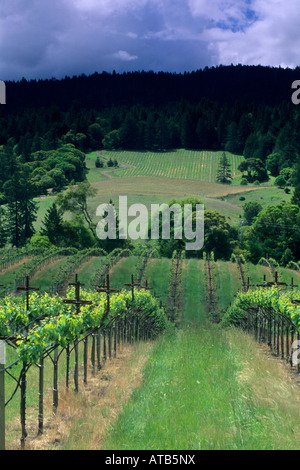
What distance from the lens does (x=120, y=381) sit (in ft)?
53.0

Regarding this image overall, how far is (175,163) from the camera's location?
172 meters

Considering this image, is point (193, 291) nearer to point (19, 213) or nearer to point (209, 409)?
point (209, 409)

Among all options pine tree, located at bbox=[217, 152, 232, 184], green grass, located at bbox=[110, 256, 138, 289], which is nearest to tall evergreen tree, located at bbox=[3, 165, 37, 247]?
green grass, located at bbox=[110, 256, 138, 289]

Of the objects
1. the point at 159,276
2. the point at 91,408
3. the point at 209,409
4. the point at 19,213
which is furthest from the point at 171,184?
the point at 209,409

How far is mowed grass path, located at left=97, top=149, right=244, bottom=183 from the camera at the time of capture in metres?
158

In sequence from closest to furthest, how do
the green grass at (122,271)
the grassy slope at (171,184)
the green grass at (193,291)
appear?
the green grass at (193,291), the green grass at (122,271), the grassy slope at (171,184)

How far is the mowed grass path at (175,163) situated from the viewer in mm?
158125

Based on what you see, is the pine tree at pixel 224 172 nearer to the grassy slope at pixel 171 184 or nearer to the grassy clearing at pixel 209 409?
the grassy slope at pixel 171 184

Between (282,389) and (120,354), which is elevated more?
(282,389)

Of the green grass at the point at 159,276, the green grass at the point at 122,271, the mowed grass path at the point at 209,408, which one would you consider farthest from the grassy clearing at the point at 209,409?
the green grass at the point at 122,271

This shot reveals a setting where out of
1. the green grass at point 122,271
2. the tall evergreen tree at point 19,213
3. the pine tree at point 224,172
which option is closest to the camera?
the green grass at point 122,271
